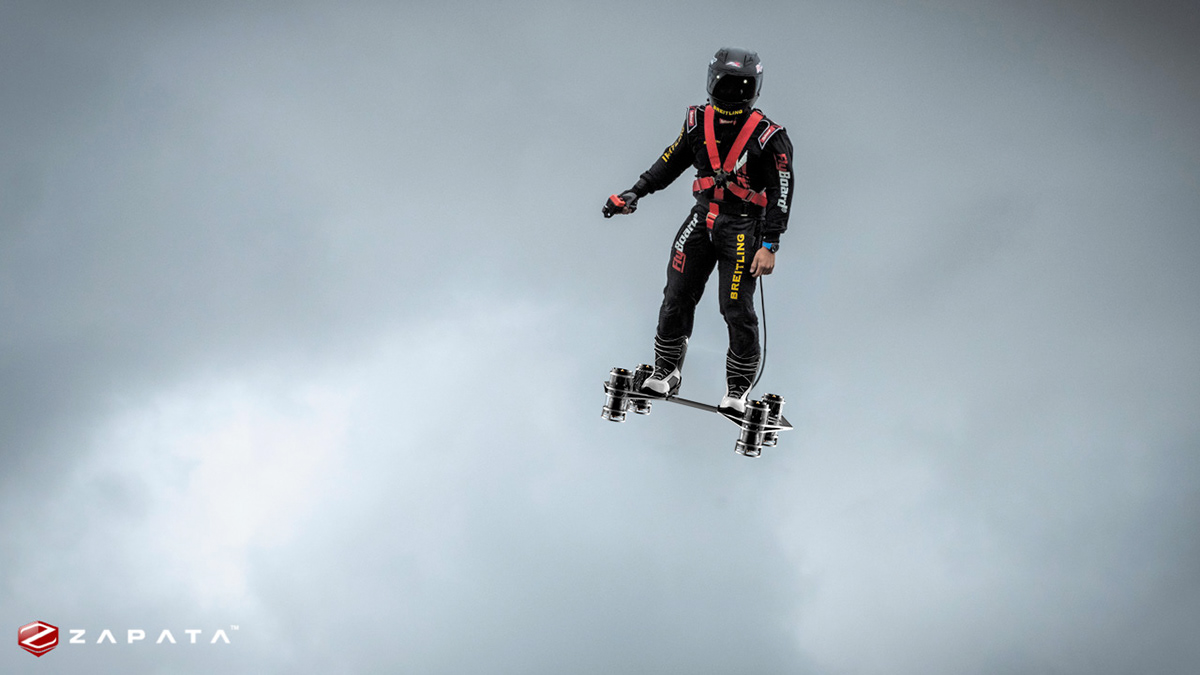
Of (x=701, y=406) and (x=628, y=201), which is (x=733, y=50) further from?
(x=701, y=406)

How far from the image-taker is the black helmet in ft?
22.6

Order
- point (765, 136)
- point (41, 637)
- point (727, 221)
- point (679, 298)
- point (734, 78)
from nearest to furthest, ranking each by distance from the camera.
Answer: point (734, 78)
point (765, 136)
point (727, 221)
point (679, 298)
point (41, 637)

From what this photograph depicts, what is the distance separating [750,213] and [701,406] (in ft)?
5.34

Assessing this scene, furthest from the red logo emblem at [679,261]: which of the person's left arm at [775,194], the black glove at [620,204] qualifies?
the person's left arm at [775,194]

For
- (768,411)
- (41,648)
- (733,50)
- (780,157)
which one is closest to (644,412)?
(768,411)

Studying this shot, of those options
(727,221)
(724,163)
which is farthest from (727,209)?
(724,163)

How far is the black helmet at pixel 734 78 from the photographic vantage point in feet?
22.6

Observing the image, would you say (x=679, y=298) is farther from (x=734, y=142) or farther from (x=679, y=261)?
(x=734, y=142)

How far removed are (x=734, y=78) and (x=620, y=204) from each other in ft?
4.34

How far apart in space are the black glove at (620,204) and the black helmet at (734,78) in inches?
40.9

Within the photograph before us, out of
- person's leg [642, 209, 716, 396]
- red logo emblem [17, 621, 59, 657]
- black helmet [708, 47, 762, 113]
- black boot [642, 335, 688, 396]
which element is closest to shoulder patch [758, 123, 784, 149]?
black helmet [708, 47, 762, 113]

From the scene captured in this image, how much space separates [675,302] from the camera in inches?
312

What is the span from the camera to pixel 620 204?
24.8ft

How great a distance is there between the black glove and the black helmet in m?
1.04
